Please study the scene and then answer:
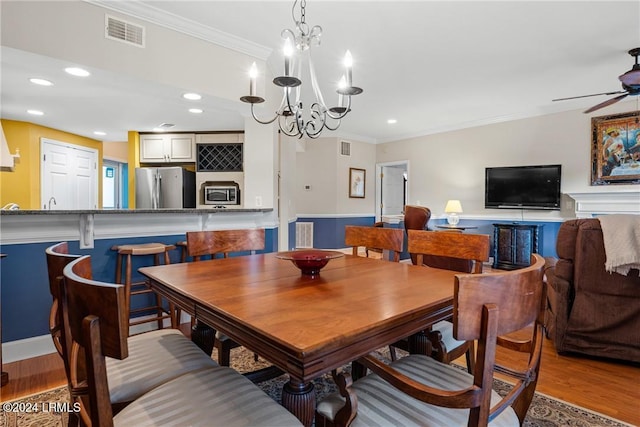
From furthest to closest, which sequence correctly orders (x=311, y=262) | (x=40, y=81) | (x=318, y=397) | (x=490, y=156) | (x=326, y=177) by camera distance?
(x=326, y=177), (x=490, y=156), (x=40, y=81), (x=318, y=397), (x=311, y=262)

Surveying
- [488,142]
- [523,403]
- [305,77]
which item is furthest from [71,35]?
[488,142]

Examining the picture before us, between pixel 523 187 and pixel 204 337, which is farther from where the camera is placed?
pixel 523 187

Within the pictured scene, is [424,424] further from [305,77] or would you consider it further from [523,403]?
[305,77]

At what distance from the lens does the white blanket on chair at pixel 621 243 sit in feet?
6.29

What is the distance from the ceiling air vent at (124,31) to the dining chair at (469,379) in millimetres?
2734

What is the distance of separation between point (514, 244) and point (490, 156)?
1656 mm

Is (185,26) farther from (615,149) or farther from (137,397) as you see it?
(615,149)

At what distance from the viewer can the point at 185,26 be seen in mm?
2654

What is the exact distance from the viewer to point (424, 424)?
35.7 inches

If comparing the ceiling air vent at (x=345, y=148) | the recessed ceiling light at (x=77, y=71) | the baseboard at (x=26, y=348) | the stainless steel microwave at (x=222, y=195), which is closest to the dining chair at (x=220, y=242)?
the baseboard at (x=26, y=348)

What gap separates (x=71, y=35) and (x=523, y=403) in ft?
10.4

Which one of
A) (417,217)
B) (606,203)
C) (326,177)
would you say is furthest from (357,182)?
(606,203)

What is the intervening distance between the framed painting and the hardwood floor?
3537mm

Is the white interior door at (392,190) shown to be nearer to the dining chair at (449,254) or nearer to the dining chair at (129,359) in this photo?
the dining chair at (449,254)
